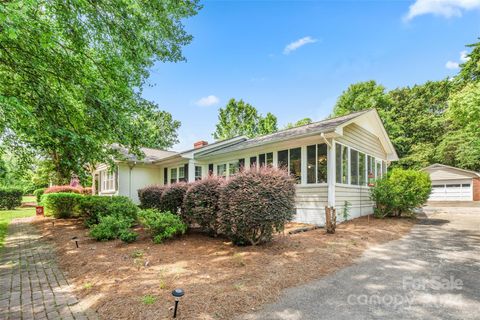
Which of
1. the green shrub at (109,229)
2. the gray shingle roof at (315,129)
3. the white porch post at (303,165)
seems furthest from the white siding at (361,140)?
the green shrub at (109,229)

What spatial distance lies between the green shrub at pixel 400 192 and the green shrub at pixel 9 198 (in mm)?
25906

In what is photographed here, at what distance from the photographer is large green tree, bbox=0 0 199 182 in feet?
16.8

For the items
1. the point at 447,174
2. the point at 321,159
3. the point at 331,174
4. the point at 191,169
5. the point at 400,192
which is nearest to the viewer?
the point at 331,174

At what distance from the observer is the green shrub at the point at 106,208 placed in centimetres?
863

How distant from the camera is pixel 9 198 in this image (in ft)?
65.9

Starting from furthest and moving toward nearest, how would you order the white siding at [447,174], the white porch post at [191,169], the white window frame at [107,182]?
the white siding at [447,174] < the white window frame at [107,182] < the white porch post at [191,169]

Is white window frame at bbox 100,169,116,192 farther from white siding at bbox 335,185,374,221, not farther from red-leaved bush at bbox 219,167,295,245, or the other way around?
white siding at bbox 335,185,374,221

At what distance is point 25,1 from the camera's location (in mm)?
4168

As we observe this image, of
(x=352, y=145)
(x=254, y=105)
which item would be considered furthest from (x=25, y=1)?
(x=254, y=105)

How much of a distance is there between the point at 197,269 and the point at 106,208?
5.94m

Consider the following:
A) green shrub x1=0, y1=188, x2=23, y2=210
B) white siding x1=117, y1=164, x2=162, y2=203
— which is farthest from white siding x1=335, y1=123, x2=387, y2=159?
green shrub x1=0, y1=188, x2=23, y2=210

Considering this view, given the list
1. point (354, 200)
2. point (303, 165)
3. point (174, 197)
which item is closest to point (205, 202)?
point (174, 197)

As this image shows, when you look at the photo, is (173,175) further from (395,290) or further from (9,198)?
(395,290)

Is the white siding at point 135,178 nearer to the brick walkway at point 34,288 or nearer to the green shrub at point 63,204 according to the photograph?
the green shrub at point 63,204
